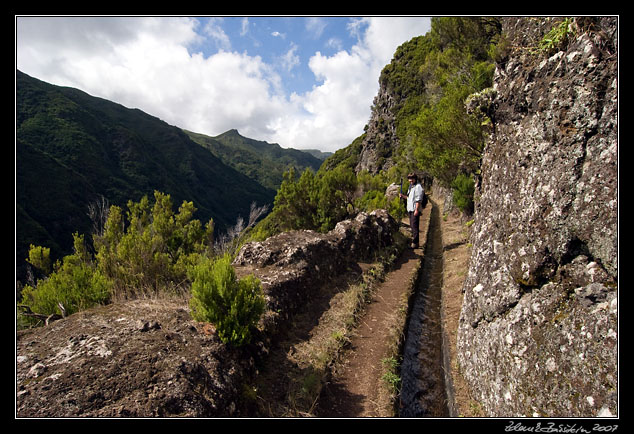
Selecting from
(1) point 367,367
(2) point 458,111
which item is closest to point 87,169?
(2) point 458,111

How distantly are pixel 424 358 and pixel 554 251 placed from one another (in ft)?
9.43

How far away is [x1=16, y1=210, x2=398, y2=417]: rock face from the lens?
263 cm

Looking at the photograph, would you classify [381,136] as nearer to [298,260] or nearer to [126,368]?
[298,260]

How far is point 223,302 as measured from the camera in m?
4.02

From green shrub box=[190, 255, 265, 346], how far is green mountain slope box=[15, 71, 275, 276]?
21647 millimetres

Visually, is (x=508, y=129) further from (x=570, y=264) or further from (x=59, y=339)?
(x=59, y=339)

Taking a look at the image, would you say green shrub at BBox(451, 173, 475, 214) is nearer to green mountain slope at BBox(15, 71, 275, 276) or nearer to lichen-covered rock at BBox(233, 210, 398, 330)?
lichen-covered rock at BBox(233, 210, 398, 330)

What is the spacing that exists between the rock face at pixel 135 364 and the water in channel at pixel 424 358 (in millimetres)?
2235

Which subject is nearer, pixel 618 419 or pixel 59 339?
pixel 618 419

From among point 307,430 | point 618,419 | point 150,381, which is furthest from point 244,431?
point 618,419

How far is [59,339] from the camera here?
11.1 ft

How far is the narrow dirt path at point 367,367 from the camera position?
379 centimetres

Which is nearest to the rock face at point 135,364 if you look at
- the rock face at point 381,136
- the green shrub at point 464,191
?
the green shrub at point 464,191

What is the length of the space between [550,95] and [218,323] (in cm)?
509
